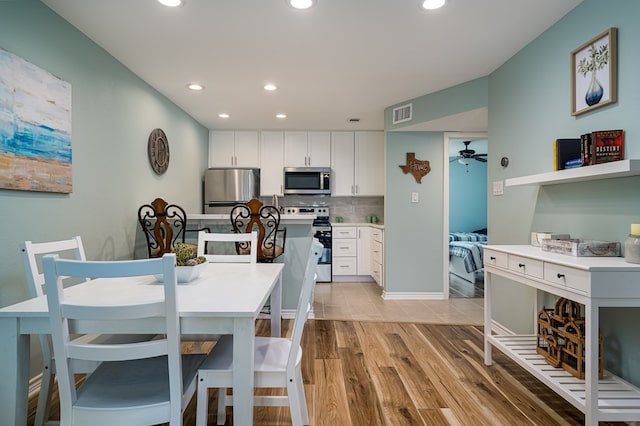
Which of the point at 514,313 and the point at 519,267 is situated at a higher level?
the point at 519,267

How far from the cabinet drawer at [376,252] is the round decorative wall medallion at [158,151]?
9.39 feet

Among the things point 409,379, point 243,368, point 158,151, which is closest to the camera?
point 243,368

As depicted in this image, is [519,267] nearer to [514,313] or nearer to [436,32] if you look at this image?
[514,313]

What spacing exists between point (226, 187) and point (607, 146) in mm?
4390

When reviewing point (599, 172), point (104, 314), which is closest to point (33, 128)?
point (104, 314)

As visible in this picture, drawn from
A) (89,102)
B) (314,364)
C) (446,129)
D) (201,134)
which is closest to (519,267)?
(314,364)

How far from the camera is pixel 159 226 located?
319 centimetres

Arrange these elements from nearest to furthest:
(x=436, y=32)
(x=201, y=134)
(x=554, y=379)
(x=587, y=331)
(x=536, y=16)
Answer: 1. (x=587, y=331)
2. (x=554, y=379)
3. (x=536, y=16)
4. (x=436, y=32)
5. (x=201, y=134)

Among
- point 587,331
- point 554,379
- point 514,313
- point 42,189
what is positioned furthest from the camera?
point 514,313

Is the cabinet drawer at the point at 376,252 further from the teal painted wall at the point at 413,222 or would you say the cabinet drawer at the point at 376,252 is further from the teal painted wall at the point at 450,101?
the teal painted wall at the point at 450,101

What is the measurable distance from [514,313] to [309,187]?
3.36m

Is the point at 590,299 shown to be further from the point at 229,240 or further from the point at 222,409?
the point at 229,240

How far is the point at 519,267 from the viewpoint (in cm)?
210

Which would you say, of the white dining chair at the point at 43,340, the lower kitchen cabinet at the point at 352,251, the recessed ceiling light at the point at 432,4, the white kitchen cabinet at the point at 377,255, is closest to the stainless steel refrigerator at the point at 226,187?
the lower kitchen cabinet at the point at 352,251
